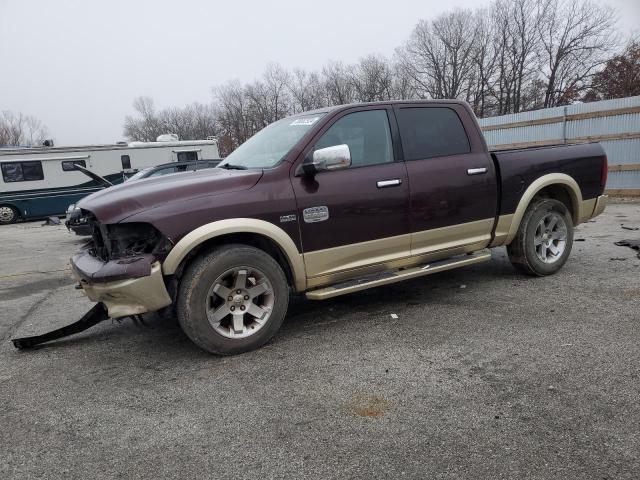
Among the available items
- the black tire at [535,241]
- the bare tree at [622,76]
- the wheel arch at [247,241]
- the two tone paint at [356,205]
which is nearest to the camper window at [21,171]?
the two tone paint at [356,205]

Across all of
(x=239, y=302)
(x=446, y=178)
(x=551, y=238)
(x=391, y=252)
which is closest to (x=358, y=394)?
(x=239, y=302)

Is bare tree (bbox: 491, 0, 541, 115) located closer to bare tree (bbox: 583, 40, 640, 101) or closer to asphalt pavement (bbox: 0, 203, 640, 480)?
bare tree (bbox: 583, 40, 640, 101)

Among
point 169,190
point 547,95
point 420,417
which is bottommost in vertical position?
point 420,417

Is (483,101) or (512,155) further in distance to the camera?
(483,101)

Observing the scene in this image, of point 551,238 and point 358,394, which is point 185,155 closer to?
point 551,238

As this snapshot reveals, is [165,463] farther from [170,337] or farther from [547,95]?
[547,95]

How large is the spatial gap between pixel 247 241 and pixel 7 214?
17.3 m

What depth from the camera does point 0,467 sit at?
8.18ft

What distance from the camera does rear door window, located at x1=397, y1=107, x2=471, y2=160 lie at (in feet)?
14.8

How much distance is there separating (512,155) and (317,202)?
2.44m

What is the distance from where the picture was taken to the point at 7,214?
17.4 m

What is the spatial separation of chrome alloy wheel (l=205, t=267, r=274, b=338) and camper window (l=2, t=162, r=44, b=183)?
16.9 m

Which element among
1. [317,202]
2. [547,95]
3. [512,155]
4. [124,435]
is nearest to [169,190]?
[317,202]

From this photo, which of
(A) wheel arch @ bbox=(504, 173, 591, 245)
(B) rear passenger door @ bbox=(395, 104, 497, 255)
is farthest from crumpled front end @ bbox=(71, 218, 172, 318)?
(A) wheel arch @ bbox=(504, 173, 591, 245)
